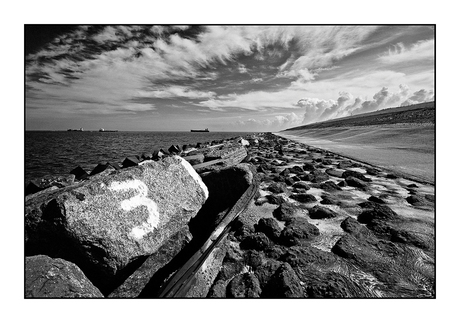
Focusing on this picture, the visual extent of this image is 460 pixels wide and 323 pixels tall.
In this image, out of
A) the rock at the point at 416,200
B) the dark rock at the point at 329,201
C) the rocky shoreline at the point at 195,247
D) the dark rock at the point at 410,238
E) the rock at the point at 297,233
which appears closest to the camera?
the rocky shoreline at the point at 195,247

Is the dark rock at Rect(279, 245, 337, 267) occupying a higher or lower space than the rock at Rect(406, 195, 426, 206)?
lower

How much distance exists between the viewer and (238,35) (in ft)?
11.4

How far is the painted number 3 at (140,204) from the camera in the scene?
2.49 meters

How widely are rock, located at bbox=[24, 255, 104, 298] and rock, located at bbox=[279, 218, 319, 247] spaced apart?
2.36 meters

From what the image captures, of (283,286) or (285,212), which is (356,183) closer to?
(285,212)

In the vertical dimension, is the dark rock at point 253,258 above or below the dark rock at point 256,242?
below

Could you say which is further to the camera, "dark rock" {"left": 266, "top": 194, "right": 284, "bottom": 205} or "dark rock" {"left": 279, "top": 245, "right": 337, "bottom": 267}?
"dark rock" {"left": 266, "top": 194, "right": 284, "bottom": 205}

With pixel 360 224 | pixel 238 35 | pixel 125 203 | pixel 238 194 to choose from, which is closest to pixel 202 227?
pixel 238 194

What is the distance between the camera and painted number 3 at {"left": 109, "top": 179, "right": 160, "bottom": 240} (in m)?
2.49

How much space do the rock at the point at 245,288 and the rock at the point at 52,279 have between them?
1.38 meters

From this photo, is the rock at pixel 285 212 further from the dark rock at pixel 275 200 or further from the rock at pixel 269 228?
the rock at pixel 269 228

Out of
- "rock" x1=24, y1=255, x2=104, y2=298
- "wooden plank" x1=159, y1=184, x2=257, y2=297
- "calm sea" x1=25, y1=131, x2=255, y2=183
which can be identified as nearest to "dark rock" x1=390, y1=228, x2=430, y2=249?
"wooden plank" x1=159, y1=184, x2=257, y2=297

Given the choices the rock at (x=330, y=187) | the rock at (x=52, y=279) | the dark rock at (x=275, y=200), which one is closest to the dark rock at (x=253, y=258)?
the rock at (x=52, y=279)

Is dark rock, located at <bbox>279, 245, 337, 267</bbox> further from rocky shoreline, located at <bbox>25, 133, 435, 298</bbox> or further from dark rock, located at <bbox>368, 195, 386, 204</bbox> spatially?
dark rock, located at <bbox>368, 195, 386, 204</bbox>
